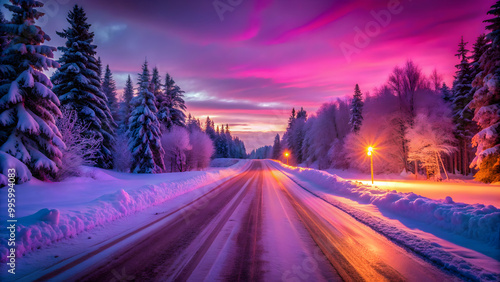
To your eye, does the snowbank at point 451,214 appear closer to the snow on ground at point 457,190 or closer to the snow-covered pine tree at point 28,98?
the snow on ground at point 457,190

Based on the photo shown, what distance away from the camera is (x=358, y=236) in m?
5.33

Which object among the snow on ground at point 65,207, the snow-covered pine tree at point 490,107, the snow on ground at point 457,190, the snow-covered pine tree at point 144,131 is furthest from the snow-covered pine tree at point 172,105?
the snow-covered pine tree at point 490,107

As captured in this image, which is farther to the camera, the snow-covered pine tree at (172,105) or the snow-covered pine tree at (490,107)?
the snow-covered pine tree at (172,105)

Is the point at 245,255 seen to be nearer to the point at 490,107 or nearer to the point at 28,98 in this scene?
the point at 28,98

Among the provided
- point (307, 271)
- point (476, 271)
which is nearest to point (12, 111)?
point (307, 271)

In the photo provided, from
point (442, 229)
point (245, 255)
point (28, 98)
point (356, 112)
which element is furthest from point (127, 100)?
point (442, 229)

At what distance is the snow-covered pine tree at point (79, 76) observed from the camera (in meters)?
18.7

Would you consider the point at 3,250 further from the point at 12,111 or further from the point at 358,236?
the point at 12,111

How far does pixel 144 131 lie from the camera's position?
2506 centimetres

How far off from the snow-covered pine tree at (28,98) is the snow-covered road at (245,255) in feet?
26.8

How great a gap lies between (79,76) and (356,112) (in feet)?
128

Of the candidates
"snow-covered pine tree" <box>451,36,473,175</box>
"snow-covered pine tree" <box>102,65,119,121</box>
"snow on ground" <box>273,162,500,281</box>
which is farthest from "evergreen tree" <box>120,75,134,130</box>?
"snow-covered pine tree" <box>451,36,473,175</box>

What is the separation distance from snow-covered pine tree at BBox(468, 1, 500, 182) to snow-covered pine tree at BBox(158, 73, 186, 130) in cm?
3655

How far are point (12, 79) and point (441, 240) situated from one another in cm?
1778
